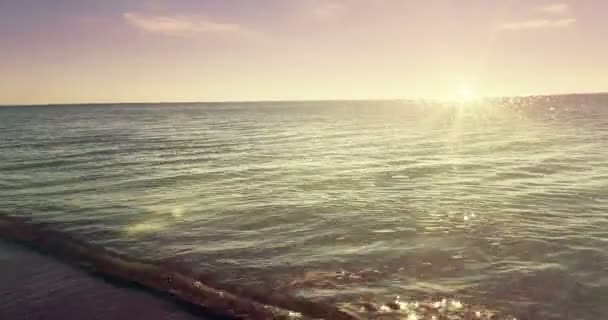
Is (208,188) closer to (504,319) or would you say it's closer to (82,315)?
(82,315)

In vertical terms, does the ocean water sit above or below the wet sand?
above

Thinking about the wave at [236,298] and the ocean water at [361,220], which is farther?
the ocean water at [361,220]

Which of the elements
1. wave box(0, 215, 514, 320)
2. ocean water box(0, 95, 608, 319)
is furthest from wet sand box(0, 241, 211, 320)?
ocean water box(0, 95, 608, 319)

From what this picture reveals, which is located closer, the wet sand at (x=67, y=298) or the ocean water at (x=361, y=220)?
the wet sand at (x=67, y=298)

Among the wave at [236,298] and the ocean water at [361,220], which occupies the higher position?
the ocean water at [361,220]

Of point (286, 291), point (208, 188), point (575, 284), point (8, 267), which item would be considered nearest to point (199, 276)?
point (286, 291)

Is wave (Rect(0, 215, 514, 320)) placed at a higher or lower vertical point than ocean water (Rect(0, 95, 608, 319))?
lower

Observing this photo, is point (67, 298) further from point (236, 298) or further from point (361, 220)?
point (361, 220)

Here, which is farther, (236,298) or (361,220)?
(361,220)

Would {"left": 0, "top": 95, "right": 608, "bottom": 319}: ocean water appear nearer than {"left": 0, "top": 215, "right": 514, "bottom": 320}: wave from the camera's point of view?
No

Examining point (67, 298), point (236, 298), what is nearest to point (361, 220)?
point (236, 298)

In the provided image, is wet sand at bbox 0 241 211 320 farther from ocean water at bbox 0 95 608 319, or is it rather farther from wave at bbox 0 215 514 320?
ocean water at bbox 0 95 608 319

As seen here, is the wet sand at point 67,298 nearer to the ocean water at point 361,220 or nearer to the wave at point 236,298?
the wave at point 236,298

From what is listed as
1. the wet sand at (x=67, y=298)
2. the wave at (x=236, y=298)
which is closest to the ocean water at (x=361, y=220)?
the wave at (x=236, y=298)
